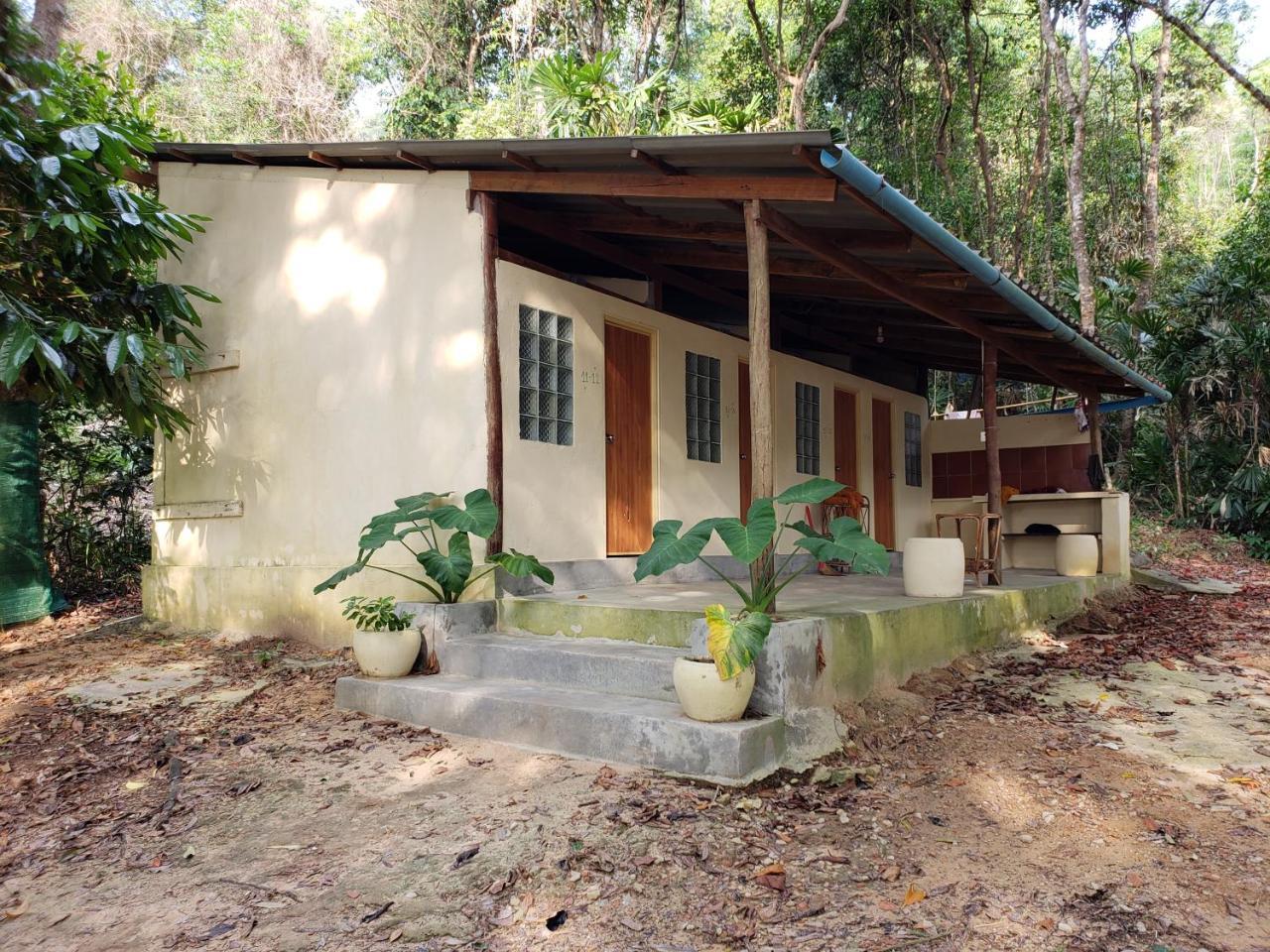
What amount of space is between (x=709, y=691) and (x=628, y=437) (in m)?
3.53

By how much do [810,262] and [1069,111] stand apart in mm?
9688

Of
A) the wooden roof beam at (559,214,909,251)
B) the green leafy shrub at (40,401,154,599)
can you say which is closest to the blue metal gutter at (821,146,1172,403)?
the wooden roof beam at (559,214,909,251)

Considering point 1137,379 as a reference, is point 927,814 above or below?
below

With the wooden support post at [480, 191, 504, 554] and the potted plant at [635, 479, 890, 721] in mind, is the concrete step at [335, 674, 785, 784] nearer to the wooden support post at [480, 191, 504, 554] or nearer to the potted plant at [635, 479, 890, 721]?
the potted plant at [635, 479, 890, 721]

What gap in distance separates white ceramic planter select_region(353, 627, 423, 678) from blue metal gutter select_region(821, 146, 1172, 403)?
3450mm

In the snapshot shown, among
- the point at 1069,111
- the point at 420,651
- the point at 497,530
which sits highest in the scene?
the point at 1069,111

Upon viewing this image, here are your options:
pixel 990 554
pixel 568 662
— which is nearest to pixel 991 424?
pixel 990 554

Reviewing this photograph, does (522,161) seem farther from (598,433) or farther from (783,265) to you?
(783,265)

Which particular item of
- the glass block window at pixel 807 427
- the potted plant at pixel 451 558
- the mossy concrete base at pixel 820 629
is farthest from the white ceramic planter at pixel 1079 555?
the potted plant at pixel 451 558

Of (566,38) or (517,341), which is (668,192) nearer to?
(517,341)

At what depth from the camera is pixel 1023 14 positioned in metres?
17.0

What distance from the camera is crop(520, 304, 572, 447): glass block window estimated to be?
616 cm

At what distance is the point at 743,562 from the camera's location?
4.00 meters

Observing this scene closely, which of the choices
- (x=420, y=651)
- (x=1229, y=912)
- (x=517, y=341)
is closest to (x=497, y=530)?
(x=420, y=651)
